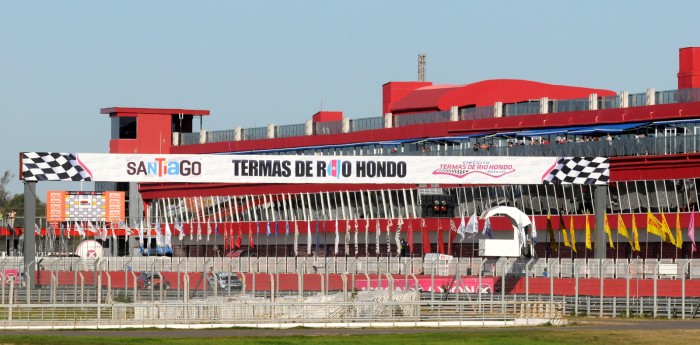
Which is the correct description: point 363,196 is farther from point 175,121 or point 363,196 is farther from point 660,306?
point 660,306

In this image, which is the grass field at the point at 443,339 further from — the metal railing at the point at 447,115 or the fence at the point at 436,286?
the metal railing at the point at 447,115

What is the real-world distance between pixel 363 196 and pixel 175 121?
2865cm

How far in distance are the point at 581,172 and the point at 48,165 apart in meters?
21.1

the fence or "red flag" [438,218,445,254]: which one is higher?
"red flag" [438,218,445,254]

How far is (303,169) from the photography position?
63156mm

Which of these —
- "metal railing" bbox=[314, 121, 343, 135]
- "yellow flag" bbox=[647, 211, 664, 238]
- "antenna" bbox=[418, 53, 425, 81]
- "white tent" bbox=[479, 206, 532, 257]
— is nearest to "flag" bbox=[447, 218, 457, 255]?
"white tent" bbox=[479, 206, 532, 257]

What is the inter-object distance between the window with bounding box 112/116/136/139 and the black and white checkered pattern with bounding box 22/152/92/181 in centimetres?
6002

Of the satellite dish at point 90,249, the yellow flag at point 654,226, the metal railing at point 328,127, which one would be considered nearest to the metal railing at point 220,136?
the metal railing at point 328,127

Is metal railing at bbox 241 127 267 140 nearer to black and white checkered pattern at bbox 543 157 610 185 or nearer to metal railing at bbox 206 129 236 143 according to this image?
metal railing at bbox 206 129 236 143

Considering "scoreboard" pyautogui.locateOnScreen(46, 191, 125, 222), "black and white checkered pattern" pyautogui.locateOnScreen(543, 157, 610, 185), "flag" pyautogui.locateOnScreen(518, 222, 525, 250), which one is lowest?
"flag" pyautogui.locateOnScreen(518, 222, 525, 250)

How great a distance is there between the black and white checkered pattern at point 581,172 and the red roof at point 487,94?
Result: 33.7 meters

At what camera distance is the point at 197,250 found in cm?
10912

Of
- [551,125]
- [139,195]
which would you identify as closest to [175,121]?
[139,195]

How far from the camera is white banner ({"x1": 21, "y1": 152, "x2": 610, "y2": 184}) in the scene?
6100 centimetres
